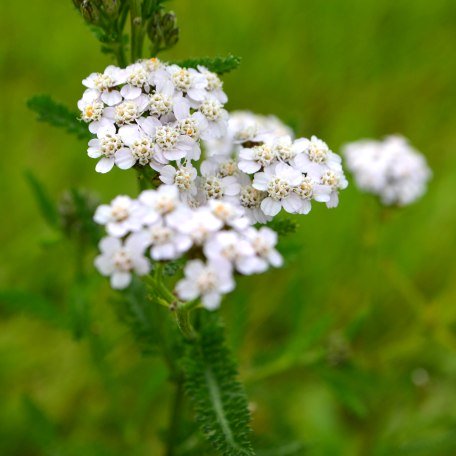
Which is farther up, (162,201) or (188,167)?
(188,167)

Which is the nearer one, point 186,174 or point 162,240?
point 162,240

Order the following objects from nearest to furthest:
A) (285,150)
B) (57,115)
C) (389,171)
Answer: (285,150) < (57,115) < (389,171)

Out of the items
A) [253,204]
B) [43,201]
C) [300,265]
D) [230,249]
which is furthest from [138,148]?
[300,265]

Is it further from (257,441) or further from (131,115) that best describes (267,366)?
(131,115)

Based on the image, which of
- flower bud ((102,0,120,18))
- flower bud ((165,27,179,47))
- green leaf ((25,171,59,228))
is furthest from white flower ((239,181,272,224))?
green leaf ((25,171,59,228))

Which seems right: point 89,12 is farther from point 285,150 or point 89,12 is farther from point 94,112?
point 285,150

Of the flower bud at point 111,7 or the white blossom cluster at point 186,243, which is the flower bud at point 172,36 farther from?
the white blossom cluster at point 186,243

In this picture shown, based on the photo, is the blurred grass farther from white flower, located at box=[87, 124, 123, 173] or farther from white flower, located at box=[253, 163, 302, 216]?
white flower, located at box=[87, 124, 123, 173]
